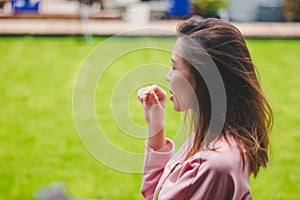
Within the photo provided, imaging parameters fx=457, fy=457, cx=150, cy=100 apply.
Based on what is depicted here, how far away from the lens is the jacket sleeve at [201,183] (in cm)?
113


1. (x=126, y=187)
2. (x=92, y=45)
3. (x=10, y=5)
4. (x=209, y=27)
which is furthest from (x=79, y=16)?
(x=209, y=27)

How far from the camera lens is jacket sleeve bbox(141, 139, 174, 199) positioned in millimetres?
1560

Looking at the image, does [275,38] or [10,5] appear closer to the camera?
[275,38]

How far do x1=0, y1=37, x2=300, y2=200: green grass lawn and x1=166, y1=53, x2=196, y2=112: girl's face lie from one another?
0.57ft

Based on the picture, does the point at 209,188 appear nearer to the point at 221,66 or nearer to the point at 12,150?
the point at 221,66

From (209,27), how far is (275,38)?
27.9ft

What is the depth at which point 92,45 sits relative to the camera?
27.4 feet

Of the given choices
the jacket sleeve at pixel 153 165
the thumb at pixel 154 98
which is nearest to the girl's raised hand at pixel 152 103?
the thumb at pixel 154 98

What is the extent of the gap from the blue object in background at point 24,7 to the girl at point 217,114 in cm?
1058

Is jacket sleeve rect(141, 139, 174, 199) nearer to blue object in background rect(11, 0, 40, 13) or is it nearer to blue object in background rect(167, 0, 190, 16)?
blue object in background rect(167, 0, 190, 16)

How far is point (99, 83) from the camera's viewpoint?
20.9 ft

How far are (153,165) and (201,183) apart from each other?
0.43 m

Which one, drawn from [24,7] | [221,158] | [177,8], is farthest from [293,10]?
[221,158]

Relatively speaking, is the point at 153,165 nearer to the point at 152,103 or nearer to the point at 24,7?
the point at 152,103
